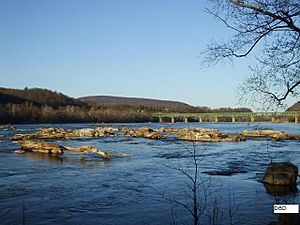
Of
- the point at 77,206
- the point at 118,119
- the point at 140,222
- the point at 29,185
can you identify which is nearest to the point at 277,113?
the point at 140,222

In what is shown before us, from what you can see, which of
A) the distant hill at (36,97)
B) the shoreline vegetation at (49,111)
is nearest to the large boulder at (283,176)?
the shoreline vegetation at (49,111)

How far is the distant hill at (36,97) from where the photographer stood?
15076 centimetres

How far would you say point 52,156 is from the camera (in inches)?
809

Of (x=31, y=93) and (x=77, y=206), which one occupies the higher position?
(x=31, y=93)

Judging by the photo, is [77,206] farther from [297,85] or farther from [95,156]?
[95,156]

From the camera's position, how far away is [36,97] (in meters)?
168

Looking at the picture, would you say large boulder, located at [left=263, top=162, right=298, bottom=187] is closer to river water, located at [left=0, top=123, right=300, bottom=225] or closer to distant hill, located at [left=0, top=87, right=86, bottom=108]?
river water, located at [left=0, top=123, right=300, bottom=225]

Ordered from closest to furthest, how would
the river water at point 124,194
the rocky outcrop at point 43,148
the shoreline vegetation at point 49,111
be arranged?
the river water at point 124,194 < the rocky outcrop at point 43,148 < the shoreline vegetation at point 49,111

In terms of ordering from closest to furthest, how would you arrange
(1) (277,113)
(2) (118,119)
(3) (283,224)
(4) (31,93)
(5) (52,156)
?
1. (1) (277,113)
2. (3) (283,224)
3. (5) (52,156)
4. (2) (118,119)
5. (4) (31,93)

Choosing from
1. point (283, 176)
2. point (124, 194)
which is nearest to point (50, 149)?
point (124, 194)

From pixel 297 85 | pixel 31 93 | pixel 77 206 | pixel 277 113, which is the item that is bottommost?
pixel 77 206

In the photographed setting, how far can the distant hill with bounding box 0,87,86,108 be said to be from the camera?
15076 cm

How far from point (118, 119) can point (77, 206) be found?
131 meters
